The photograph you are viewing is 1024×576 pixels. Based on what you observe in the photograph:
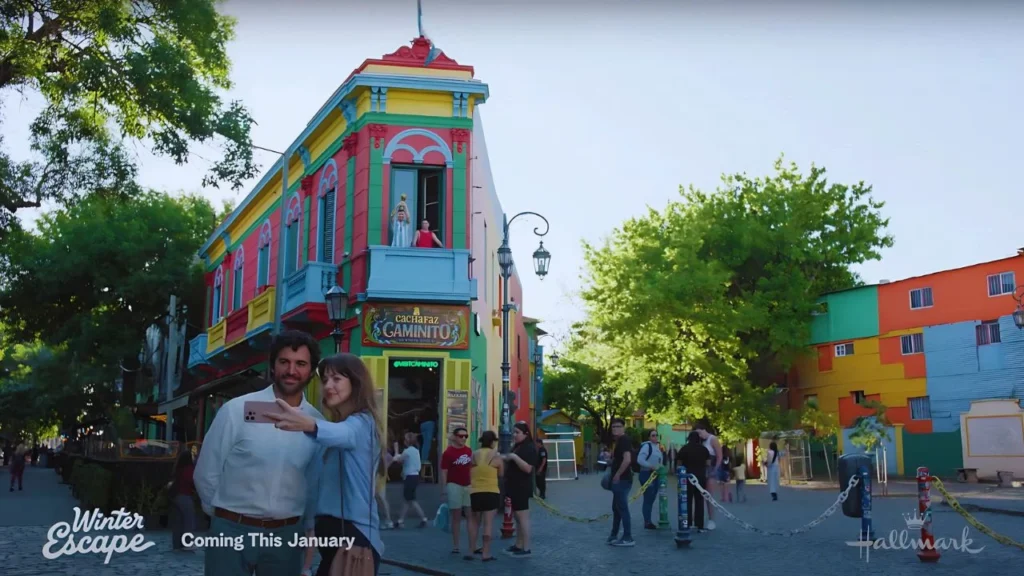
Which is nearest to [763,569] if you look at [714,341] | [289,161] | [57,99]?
[57,99]

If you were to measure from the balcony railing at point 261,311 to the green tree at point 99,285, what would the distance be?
43.2ft

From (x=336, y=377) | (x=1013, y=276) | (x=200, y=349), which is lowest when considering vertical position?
(x=336, y=377)

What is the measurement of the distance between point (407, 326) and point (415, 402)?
2622 millimetres

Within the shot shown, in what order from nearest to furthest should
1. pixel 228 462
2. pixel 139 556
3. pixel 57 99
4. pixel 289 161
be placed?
pixel 228 462 < pixel 139 556 < pixel 57 99 < pixel 289 161

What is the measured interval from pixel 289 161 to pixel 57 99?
42.8ft

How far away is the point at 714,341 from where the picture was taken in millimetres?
37000

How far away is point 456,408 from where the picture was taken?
21391mm

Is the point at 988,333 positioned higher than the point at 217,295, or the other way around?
the point at 217,295

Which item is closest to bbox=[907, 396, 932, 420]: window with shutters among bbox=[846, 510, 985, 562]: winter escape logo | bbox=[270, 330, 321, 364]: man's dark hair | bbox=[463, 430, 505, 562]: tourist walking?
bbox=[846, 510, 985, 562]: winter escape logo

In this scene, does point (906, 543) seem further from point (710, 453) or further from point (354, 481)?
point (354, 481)

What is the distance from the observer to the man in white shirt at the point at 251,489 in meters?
4.28

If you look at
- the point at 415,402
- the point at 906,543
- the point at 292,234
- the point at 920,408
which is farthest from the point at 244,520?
the point at 920,408

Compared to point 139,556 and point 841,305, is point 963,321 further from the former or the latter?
point 139,556

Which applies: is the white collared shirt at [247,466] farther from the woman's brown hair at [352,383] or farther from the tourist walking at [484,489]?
the tourist walking at [484,489]
